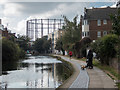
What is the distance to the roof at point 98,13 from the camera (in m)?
48.5

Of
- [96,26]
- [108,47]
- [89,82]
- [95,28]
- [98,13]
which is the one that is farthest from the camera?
[98,13]

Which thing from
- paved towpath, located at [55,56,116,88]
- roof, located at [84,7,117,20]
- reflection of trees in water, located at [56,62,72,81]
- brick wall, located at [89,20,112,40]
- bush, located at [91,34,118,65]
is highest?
roof, located at [84,7,117,20]

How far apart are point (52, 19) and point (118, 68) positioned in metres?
81.9

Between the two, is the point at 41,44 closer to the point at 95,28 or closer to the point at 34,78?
the point at 95,28

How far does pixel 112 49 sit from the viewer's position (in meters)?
19.6

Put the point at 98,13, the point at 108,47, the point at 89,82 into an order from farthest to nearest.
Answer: the point at 98,13
the point at 108,47
the point at 89,82

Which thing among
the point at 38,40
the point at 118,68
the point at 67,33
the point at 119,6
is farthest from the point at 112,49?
the point at 38,40

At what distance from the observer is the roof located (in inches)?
1911

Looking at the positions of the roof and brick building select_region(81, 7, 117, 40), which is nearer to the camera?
brick building select_region(81, 7, 117, 40)

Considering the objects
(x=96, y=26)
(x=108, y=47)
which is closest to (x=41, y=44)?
(x=96, y=26)

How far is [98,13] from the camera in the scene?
164 ft

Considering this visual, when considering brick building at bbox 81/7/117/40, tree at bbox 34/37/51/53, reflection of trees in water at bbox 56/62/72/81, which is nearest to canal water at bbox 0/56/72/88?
reflection of trees in water at bbox 56/62/72/81

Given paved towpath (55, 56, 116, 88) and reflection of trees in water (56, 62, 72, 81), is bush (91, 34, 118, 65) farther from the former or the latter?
paved towpath (55, 56, 116, 88)

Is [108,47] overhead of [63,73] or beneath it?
overhead
